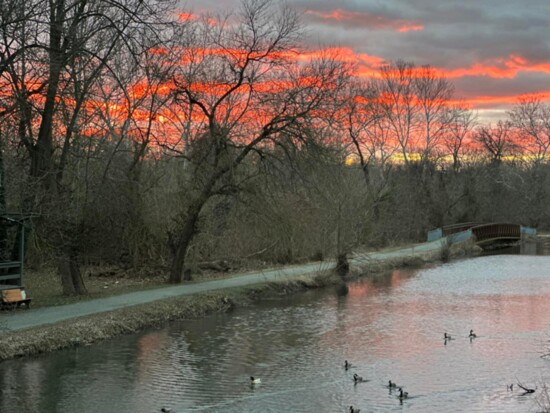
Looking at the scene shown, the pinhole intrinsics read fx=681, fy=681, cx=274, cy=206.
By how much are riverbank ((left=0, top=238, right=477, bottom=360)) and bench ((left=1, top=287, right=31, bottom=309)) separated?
499 millimetres

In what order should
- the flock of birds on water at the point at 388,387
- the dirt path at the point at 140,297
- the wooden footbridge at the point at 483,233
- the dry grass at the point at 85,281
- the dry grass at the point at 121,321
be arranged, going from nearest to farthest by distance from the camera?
the flock of birds on water at the point at 388,387, the dry grass at the point at 121,321, the dirt path at the point at 140,297, the dry grass at the point at 85,281, the wooden footbridge at the point at 483,233

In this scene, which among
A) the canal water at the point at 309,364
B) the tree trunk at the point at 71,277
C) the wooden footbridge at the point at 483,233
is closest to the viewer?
the canal water at the point at 309,364

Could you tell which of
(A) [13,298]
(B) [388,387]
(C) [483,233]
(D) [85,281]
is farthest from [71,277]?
(C) [483,233]

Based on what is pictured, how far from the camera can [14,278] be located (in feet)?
66.7

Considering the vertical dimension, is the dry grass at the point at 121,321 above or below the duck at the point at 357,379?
above

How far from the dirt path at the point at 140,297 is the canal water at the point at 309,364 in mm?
1765

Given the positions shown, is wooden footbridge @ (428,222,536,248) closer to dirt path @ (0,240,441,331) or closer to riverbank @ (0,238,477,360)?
dirt path @ (0,240,441,331)

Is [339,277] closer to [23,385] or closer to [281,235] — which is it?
[281,235]

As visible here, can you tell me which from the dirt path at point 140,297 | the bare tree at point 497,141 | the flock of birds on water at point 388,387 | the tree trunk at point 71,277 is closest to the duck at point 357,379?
the flock of birds on water at point 388,387

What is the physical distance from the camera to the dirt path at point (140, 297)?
18.0 m

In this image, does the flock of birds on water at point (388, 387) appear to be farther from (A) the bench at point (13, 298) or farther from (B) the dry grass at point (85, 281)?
(B) the dry grass at point (85, 281)

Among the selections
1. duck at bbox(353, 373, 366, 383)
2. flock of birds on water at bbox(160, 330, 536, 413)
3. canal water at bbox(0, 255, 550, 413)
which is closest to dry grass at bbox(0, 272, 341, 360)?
canal water at bbox(0, 255, 550, 413)

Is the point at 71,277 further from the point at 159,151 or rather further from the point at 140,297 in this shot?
the point at 159,151

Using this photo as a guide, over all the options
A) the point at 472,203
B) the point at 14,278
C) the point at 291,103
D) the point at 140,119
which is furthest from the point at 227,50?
the point at 472,203
